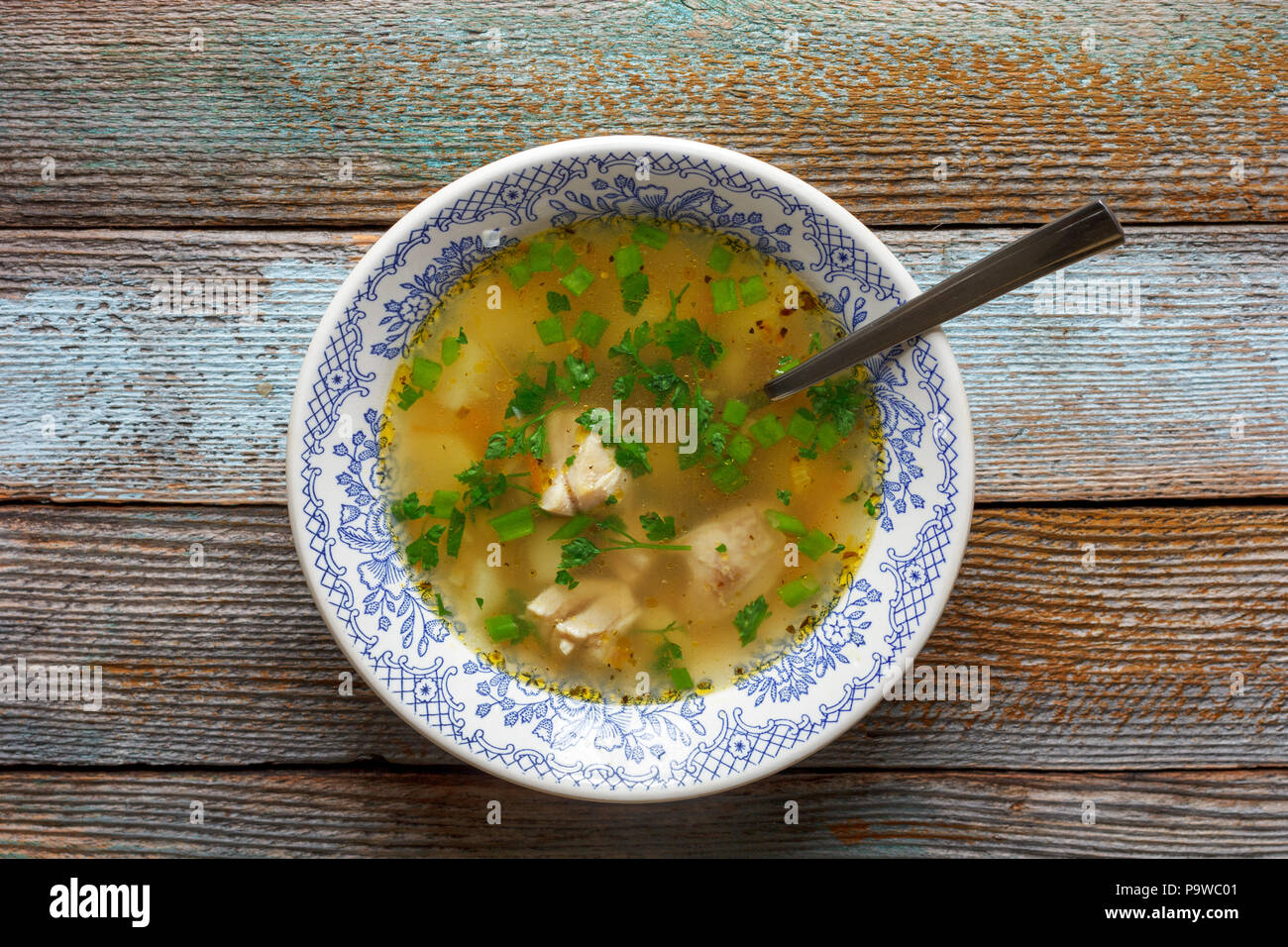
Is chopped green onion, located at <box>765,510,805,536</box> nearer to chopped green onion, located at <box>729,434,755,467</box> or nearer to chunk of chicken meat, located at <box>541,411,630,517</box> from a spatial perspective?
chopped green onion, located at <box>729,434,755,467</box>

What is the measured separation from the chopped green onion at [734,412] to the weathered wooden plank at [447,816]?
0.82 metres

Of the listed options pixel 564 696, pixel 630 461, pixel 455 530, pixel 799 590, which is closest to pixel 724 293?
pixel 630 461

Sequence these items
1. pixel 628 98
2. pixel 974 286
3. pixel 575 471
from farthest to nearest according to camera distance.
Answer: pixel 628 98
pixel 575 471
pixel 974 286

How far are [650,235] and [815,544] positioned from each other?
2.38 feet

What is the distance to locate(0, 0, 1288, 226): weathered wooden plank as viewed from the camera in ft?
6.26

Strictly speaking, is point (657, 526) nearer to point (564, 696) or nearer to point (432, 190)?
point (564, 696)

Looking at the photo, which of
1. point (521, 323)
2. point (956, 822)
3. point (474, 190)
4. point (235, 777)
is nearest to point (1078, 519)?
point (956, 822)

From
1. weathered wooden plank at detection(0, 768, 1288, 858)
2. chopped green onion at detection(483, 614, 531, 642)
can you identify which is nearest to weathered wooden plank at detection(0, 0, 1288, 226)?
chopped green onion at detection(483, 614, 531, 642)

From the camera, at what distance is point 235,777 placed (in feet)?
6.34

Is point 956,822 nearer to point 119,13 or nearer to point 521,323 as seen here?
point 521,323

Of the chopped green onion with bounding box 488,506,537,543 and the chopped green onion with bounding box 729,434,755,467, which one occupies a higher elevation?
the chopped green onion with bounding box 729,434,755,467

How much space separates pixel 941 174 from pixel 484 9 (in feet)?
3.55

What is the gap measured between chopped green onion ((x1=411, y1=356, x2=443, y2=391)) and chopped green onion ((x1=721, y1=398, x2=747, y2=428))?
1.97 ft

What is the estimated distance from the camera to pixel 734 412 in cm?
178
